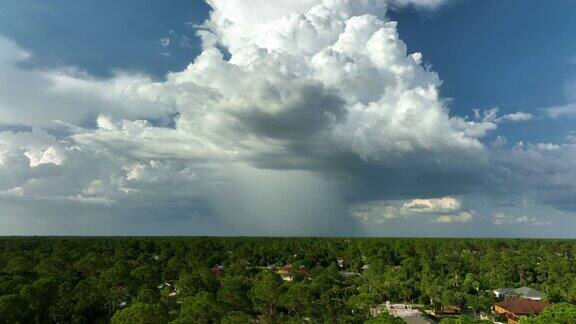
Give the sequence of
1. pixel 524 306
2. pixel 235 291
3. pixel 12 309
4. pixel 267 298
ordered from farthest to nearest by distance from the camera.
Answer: pixel 524 306 < pixel 267 298 < pixel 235 291 < pixel 12 309

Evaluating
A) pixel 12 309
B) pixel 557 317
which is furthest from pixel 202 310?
pixel 557 317

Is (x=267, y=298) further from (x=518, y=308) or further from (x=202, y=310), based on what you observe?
(x=518, y=308)

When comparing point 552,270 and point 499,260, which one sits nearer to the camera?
point 552,270

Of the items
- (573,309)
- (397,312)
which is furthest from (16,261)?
(573,309)

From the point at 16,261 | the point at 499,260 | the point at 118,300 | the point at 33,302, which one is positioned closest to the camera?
the point at 33,302

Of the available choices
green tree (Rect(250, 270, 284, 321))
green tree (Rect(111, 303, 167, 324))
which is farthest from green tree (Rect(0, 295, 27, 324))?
green tree (Rect(250, 270, 284, 321))

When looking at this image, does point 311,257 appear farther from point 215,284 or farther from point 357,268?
point 215,284
